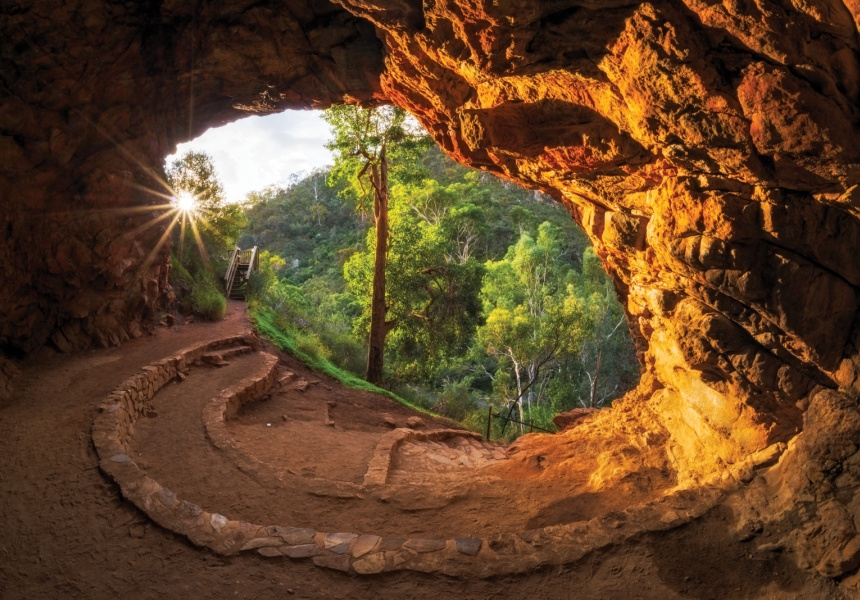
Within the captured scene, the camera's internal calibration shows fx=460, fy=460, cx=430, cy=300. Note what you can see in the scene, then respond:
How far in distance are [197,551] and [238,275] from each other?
17694 mm

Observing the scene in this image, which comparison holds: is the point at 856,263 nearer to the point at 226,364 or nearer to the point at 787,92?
the point at 787,92

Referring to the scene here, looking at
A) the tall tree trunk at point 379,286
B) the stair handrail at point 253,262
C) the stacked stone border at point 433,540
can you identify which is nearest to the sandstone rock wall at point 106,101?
the stacked stone border at point 433,540

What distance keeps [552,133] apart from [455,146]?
2.12 m

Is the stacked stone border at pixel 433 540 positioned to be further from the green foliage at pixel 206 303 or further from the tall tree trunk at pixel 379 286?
the tall tree trunk at pixel 379 286

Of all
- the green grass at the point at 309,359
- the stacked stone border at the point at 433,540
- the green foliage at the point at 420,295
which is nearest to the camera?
the stacked stone border at the point at 433,540

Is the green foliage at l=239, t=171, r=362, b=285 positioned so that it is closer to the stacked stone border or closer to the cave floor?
the cave floor

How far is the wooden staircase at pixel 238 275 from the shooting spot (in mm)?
19766

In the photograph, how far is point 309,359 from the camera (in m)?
15.1

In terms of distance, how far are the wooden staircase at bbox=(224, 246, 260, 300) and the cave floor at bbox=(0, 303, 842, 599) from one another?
12392mm

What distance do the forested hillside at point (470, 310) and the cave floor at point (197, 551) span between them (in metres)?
9.37

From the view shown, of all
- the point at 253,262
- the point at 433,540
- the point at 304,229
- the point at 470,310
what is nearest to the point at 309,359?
the point at 470,310

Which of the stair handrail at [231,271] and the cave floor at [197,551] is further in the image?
the stair handrail at [231,271]

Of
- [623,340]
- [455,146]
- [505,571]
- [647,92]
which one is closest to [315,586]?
[505,571]

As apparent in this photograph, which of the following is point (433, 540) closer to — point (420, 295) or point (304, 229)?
point (420, 295)
